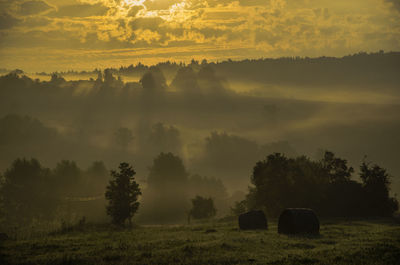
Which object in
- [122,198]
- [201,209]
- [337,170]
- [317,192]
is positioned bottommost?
[201,209]

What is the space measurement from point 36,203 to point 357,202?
80.9m

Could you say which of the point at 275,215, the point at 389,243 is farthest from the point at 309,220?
the point at 275,215

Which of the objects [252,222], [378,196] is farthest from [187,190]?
[252,222]

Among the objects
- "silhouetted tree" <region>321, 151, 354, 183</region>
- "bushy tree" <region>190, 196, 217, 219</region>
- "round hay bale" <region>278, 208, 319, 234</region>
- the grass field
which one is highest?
"silhouetted tree" <region>321, 151, 354, 183</region>

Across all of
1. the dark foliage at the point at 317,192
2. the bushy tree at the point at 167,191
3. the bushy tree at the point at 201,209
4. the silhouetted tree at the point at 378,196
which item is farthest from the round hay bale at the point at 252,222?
the bushy tree at the point at 167,191

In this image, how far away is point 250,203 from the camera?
83062mm

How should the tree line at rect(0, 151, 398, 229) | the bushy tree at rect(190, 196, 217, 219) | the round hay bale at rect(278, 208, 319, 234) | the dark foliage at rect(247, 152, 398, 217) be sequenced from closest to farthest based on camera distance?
the round hay bale at rect(278, 208, 319, 234), the dark foliage at rect(247, 152, 398, 217), the tree line at rect(0, 151, 398, 229), the bushy tree at rect(190, 196, 217, 219)

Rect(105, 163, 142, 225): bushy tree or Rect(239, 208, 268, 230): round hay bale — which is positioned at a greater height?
Rect(105, 163, 142, 225): bushy tree

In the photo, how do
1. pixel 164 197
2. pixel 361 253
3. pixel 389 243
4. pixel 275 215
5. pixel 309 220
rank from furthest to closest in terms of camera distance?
pixel 164 197
pixel 275 215
pixel 309 220
pixel 389 243
pixel 361 253

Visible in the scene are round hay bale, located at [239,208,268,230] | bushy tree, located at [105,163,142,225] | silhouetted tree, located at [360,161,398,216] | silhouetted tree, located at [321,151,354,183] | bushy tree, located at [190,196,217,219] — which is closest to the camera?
round hay bale, located at [239,208,268,230]

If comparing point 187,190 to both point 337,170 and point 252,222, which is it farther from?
point 252,222

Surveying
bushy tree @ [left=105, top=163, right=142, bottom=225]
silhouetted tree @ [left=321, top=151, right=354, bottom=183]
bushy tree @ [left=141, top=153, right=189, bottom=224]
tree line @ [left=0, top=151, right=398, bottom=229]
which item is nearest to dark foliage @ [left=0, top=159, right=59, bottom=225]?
tree line @ [left=0, top=151, right=398, bottom=229]

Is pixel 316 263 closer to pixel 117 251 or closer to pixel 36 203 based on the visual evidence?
pixel 117 251

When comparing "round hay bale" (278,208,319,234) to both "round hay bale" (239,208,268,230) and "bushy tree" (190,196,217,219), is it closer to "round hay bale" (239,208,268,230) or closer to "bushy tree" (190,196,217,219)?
"round hay bale" (239,208,268,230)
